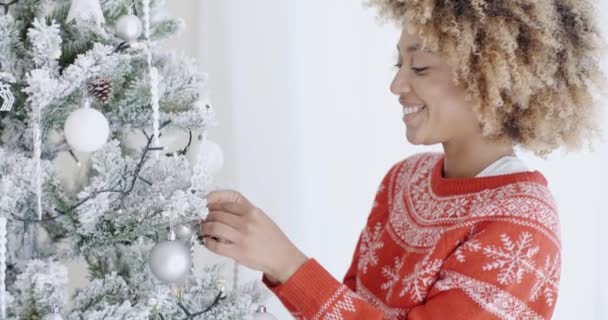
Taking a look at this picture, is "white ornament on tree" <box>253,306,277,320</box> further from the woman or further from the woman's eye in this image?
the woman's eye

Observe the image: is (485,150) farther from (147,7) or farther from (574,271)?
(147,7)

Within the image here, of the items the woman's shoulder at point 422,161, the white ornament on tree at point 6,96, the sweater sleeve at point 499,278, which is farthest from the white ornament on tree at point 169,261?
the woman's shoulder at point 422,161

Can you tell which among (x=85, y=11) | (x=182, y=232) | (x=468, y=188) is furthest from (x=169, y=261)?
(x=468, y=188)

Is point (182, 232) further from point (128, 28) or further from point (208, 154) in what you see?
point (128, 28)

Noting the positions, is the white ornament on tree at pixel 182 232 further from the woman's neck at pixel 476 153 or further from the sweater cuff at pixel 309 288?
the woman's neck at pixel 476 153

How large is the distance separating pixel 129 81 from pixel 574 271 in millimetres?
1084

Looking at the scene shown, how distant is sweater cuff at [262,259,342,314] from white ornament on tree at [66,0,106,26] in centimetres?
45

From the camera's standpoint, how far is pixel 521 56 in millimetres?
1039

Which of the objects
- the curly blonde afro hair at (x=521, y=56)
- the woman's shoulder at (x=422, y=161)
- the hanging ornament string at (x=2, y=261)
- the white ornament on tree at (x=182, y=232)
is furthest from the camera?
the woman's shoulder at (x=422, y=161)

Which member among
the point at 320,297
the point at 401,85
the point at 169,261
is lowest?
the point at 320,297

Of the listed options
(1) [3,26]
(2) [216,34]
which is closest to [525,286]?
(1) [3,26]

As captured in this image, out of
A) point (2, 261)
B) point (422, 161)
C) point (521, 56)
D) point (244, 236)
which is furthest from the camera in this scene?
point (422, 161)

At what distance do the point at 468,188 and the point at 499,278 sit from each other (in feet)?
0.63

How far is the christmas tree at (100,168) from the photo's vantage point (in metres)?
0.67
